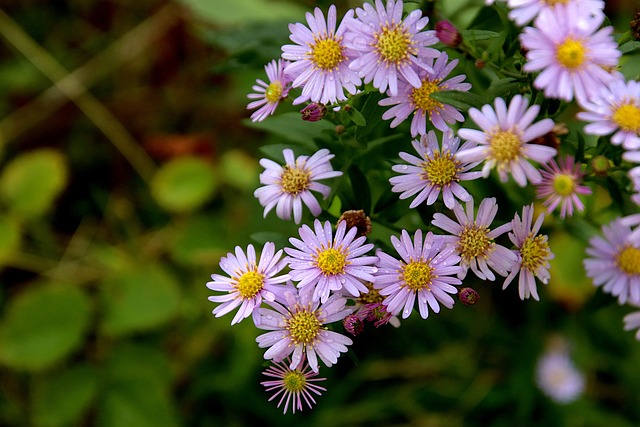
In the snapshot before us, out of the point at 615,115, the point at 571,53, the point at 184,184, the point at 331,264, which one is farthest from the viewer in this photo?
the point at 184,184

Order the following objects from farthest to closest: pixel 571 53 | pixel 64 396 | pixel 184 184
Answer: pixel 184 184 < pixel 64 396 < pixel 571 53

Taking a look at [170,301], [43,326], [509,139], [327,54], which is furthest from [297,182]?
[43,326]

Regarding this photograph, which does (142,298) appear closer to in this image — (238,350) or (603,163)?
(238,350)

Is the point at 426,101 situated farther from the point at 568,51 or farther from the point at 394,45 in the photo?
the point at 568,51

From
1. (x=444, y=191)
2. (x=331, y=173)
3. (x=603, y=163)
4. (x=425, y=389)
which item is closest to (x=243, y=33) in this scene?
(x=331, y=173)

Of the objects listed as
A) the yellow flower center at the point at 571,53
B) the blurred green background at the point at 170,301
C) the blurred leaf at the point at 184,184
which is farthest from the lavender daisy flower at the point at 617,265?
the blurred leaf at the point at 184,184

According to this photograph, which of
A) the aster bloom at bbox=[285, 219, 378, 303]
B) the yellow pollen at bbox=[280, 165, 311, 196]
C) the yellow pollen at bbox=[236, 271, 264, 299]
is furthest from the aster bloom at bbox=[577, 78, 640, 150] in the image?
the yellow pollen at bbox=[236, 271, 264, 299]
